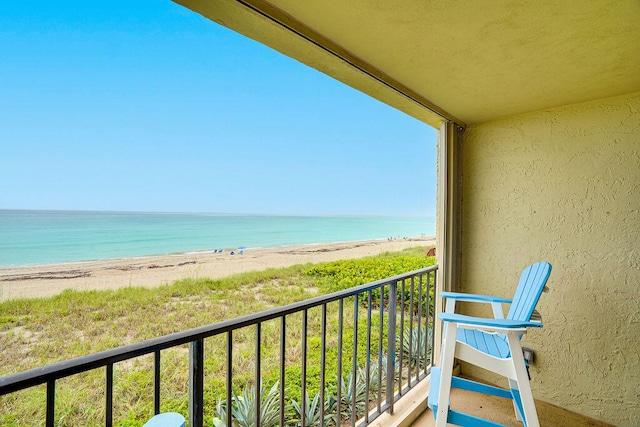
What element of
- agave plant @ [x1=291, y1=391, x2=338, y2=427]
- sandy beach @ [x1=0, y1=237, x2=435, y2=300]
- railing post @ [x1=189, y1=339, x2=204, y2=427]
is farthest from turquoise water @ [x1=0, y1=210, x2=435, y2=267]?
railing post @ [x1=189, y1=339, x2=204, y2=427]

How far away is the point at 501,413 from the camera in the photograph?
6.39 ft

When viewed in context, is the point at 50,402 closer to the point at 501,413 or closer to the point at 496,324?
the point at 496,324

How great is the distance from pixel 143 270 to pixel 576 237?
1427 centimetres

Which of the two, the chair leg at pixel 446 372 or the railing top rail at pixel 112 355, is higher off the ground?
the railing top rail at pixel 112 355

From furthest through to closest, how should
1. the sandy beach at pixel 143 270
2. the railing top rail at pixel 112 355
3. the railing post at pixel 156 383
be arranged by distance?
the sandy beach at pixel 143 270, the railing post at pixel 156 383, the railing top rail at pixel 112 355

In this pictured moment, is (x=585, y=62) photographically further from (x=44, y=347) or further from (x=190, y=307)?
(x=190, y=307)

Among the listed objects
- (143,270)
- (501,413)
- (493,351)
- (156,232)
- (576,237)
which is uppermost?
(576,237)

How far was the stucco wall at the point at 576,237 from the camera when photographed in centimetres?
182

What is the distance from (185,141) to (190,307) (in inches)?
473

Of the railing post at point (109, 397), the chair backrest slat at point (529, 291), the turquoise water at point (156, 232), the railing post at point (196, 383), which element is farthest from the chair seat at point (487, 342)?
the turquoise water at point (156, 232)

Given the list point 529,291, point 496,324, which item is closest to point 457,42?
point 496,324

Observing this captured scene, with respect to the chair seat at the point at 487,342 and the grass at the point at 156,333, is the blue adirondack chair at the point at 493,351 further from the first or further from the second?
the grass at the point at 156,333

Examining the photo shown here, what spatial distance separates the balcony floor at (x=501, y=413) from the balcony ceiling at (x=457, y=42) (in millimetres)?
2004

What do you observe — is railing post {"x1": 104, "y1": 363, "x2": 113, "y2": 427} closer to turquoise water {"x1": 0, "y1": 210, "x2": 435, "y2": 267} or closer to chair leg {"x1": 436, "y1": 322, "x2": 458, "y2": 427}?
chair leg {"x1": 436, "y1": 322, "x2": 458, "y2": 427}
